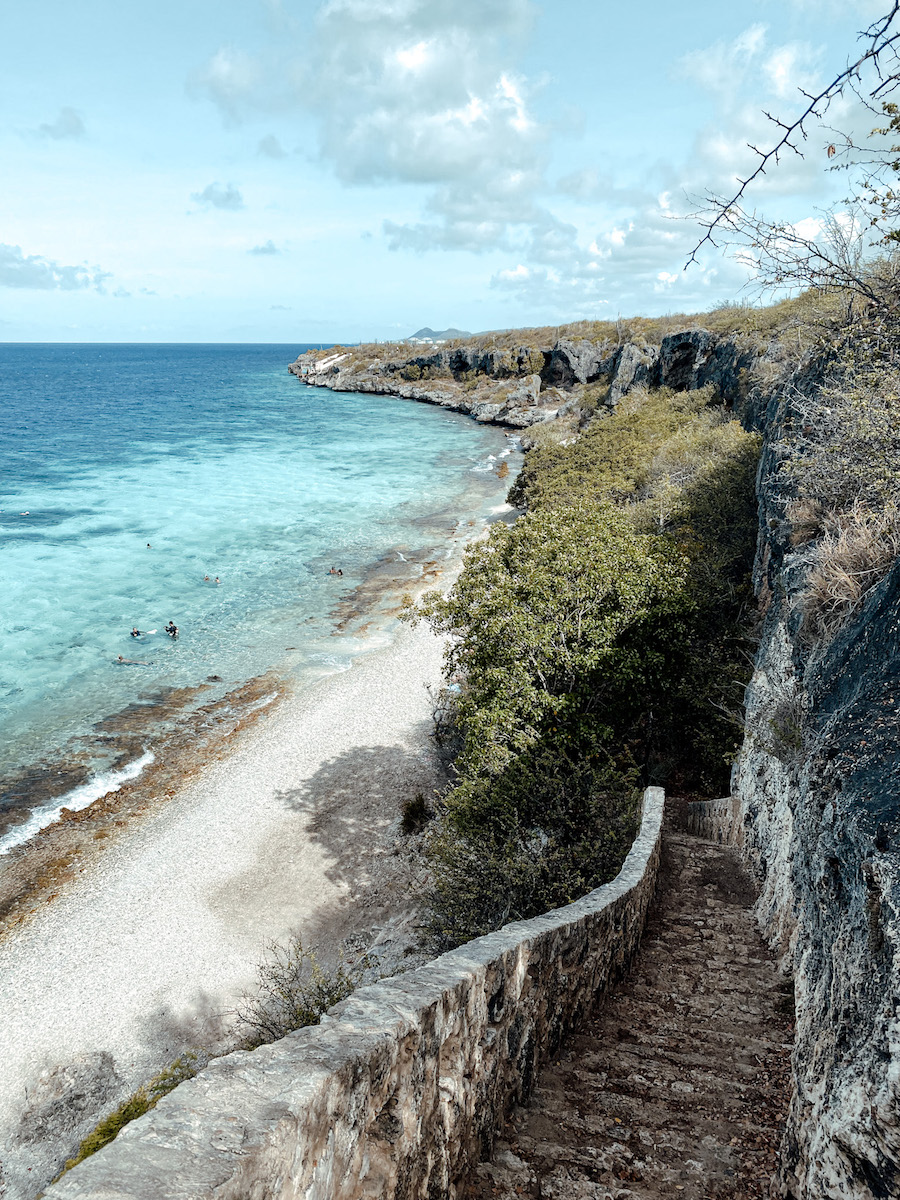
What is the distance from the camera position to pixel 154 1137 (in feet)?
9.96

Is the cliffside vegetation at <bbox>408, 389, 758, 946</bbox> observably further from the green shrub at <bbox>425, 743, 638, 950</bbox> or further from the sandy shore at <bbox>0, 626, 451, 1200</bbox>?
the sandy shore at <bbox>0, 626, 451, 1200</bbox>

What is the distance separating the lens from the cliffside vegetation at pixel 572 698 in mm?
10938

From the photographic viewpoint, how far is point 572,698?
13711 mm

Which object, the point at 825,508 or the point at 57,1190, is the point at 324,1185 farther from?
the point at 825,508

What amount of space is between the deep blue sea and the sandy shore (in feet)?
11.5

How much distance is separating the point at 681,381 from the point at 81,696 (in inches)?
1671

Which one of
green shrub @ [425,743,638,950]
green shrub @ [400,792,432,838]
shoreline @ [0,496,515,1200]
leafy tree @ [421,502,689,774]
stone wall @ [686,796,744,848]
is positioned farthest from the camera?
green shrub @ [400,792,432,838]

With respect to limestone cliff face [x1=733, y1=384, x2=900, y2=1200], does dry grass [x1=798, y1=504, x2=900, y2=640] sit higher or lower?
higher

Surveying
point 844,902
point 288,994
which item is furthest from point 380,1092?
point 288,994

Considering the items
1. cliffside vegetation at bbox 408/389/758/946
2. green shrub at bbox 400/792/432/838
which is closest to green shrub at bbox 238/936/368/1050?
cliffside vegetation at bbox 408/389/758/946

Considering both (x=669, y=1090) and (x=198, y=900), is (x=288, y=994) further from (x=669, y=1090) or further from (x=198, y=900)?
(x=669, y=1090)

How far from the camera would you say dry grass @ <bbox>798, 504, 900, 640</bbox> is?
7995 mm

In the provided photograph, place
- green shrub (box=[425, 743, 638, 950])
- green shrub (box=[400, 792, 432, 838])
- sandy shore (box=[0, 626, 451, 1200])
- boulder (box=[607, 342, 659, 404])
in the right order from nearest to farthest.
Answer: green shrub (box=[425, 743, 638, 950])
sandy shore (box=[0, 626, 451, 1200])
green shrub (box=[400, 792, 432, 838])
boulder (box=[607, 342, 659, 404])

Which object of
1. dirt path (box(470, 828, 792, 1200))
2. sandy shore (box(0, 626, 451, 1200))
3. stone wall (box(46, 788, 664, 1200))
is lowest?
sandy shore (box(0, 626, 451, 1200))
